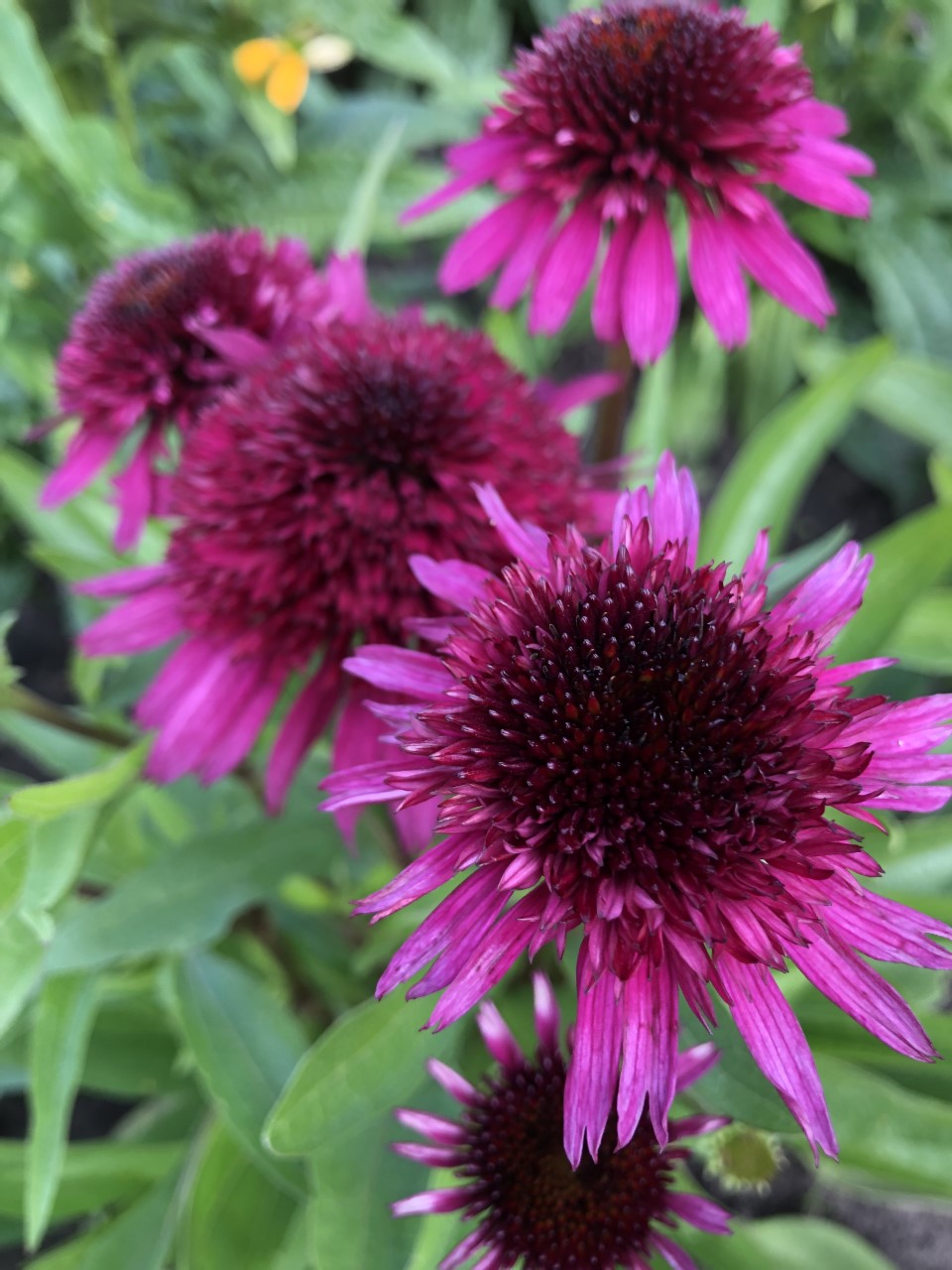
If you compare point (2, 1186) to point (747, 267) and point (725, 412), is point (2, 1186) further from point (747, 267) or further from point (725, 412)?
point (725, 412)

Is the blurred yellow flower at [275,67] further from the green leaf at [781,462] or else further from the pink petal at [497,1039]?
the pink petal at [497,1039]

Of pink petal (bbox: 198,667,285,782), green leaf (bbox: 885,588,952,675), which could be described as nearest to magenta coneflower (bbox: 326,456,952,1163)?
pink petal (bbox: 198,667,285,782)

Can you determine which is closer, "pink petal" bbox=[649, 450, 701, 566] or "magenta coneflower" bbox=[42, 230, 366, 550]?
"pink petal" bbox=[649, 450, 701, 566]

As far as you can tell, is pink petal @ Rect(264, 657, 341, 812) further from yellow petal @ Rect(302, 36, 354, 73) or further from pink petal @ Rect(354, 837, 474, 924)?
yellow petal @ Rect(302, 36, 354, 73)

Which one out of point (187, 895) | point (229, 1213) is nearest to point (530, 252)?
point (187, 895)

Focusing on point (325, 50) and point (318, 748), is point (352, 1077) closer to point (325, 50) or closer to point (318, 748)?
point (318, 748)

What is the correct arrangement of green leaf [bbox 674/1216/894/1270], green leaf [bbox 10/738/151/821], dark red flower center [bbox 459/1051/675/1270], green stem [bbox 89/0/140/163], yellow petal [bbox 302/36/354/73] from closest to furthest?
1. dark red flower center [bbox 459/1051/675/1270]
2. green leaf [bbox 10/738/151/821]
3. green leaf [bbox 674/1216/894/1270]
4. green stem [bbox 89/0/140/163]
5. yellow petal [bbox 302/36/354/73]

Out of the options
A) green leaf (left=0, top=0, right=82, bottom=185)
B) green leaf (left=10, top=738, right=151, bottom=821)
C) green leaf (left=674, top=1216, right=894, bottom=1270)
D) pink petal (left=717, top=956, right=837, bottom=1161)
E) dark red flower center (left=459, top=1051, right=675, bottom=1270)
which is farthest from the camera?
green leaf (left=0, top=0, right=82, bottom=185)
